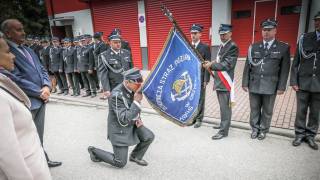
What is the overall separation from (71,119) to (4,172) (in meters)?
5.41

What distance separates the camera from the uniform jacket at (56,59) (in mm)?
9617

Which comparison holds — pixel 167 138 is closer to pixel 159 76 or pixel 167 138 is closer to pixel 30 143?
pixel 159 76

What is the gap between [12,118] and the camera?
1667 mm

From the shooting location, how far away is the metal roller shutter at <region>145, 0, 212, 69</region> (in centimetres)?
1137

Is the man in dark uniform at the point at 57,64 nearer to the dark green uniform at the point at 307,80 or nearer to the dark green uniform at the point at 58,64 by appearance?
the dark green uniform at the point at 58,64

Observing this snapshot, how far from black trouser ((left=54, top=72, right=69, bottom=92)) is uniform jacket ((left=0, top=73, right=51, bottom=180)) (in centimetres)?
825

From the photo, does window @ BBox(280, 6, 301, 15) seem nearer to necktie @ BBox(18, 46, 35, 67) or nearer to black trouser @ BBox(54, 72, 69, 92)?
black trouser @ BBox(54, 72, 69, 92)

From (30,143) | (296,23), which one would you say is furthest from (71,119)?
(296,23)

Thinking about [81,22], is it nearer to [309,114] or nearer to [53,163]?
[53,163]

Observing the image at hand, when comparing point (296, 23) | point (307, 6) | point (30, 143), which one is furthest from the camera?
point (296, 23)

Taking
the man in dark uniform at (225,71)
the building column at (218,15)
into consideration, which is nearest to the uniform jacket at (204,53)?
the man in dark uniform at (225,71)

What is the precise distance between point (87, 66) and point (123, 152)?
219 inches

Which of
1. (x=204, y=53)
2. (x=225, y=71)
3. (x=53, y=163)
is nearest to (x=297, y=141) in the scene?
(x=225, y=71)

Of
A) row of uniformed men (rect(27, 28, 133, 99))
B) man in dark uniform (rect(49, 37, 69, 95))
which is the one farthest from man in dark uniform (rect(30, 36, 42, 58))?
man in dark uniform (rect(49, 37, 69, 95))
